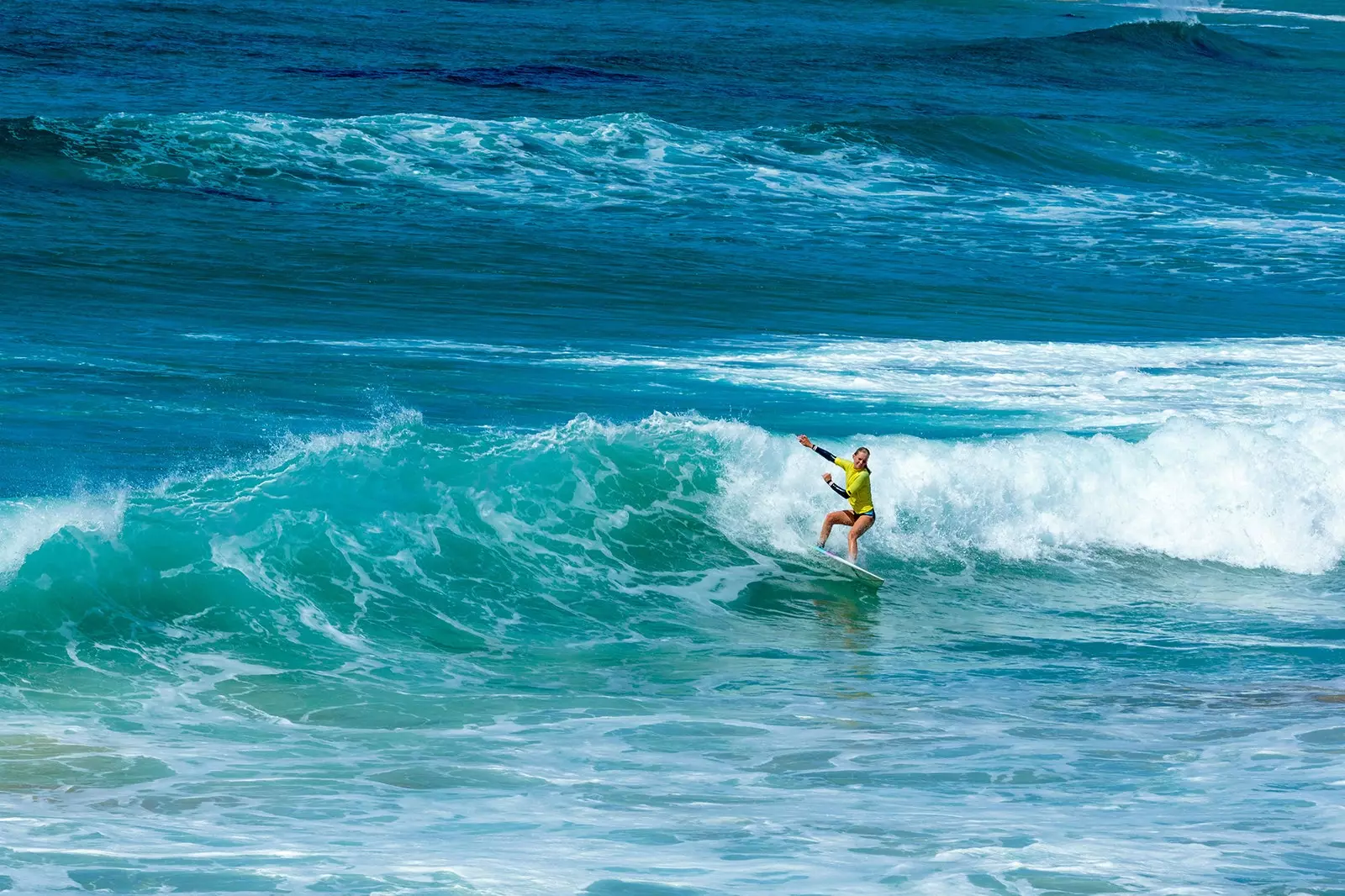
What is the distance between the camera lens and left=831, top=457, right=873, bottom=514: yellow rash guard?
1341 cm

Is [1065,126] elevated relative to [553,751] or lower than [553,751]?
elevated

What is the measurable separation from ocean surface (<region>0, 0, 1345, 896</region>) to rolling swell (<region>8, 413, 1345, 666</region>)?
0.04 m

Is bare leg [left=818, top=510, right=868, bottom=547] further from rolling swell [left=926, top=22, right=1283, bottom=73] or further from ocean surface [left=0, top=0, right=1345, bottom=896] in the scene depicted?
rolling swell [left=926, top=22, right=1283, bottom=73]

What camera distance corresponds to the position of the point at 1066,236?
27016 millimetres

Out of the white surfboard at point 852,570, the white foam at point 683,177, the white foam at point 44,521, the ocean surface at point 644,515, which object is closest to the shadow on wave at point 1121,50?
the white foam at point 683,177

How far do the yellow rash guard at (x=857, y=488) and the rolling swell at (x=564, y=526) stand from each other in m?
0.77

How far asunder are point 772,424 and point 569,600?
376 centimetres

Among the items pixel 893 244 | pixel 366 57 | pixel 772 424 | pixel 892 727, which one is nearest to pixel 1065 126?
pixel 893 244

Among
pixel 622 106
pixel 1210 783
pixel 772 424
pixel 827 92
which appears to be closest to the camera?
pixel 1210 783

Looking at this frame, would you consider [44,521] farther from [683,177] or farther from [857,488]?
[683,177]

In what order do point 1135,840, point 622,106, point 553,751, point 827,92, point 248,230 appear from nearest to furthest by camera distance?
point 1135,840 → point 553,751 → point 248,230 → point 622,106 → point 827,92

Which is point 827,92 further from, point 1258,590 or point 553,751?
point 553,751

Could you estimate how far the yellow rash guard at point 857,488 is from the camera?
44.0 feet

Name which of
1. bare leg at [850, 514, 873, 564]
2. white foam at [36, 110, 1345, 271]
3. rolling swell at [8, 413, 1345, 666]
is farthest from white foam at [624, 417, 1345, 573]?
white foam at [36, 110, 1345, 271]
